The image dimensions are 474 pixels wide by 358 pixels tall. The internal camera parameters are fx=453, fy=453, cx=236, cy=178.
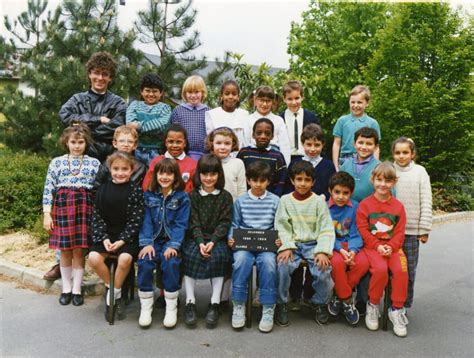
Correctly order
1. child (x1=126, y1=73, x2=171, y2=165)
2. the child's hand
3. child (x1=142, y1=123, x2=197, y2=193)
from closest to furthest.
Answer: the child's hand
child (x1=142, y1=123, x2=197, y2=193)
child (x1=126, y1=73, x2=171, y2=165)

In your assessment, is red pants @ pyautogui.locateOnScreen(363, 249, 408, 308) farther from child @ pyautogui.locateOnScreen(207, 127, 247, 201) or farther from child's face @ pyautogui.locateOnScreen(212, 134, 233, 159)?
child's face @ pyautogui.locateOnScreen(212, 134, 233, 159)

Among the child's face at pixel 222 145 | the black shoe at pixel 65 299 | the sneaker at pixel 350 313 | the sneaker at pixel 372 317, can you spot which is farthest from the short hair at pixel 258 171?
the black shoe at pixel 65 299

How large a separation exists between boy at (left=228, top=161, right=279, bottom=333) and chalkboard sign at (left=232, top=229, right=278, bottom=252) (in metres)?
0.04

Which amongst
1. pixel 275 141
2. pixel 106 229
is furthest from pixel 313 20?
pixel 106 229

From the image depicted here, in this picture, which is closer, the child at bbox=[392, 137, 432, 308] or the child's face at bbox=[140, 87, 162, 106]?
the child at bbox=[392, 137, 432, 308]

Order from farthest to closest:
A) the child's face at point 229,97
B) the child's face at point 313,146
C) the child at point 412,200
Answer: the child's face at point 229,97
the child's face at point 313,146
the child at point 412,200

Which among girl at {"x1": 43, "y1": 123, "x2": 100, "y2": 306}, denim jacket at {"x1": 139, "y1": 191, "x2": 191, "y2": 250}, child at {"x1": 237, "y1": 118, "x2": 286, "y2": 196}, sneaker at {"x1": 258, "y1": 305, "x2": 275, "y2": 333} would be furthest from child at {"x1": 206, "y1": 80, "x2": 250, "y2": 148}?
sneaker at {"x1": 258, "y1": 305, "x2": 275, "y2": 333}

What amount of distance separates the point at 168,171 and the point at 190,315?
1.25 metres

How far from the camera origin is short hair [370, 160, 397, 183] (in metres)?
3.97

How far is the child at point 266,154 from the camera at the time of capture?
4.42 metres

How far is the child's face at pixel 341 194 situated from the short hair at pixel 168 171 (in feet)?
4.58

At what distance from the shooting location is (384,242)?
13.0 ft

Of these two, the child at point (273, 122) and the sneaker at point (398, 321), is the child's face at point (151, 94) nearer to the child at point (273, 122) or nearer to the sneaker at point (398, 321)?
the child at point (273, 122)

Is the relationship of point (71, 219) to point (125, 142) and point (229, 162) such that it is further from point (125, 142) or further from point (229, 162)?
point (229, 162)
